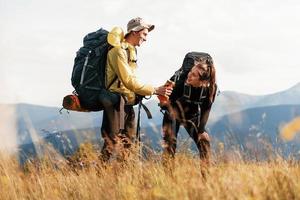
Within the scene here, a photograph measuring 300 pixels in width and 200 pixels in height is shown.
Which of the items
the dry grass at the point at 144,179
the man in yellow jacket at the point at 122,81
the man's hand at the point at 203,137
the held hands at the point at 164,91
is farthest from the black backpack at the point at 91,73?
the man's hand at the point at 203,137

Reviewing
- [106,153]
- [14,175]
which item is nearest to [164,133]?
[106,153]

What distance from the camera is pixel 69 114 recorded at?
694 cm

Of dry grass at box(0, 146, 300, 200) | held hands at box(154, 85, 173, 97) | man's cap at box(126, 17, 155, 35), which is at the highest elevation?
man's cap at box(126, 17, 155, 35)

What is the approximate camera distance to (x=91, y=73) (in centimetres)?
686

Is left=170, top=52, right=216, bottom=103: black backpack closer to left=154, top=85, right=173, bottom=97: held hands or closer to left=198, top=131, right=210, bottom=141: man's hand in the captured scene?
left=154, top=85, right=173, bottom=97: held hands

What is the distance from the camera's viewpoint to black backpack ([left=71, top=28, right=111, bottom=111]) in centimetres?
684

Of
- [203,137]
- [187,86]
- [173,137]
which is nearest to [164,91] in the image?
[187,86]

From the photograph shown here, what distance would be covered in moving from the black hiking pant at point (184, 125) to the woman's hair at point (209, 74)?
260 mm

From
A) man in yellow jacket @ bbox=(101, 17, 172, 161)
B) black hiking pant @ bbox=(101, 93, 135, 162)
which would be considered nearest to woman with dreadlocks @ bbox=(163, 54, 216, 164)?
man in yellow jacket @ bbox=(101, 17, 172, 161)

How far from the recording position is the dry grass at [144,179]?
480cm

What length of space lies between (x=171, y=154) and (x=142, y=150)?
378 mm

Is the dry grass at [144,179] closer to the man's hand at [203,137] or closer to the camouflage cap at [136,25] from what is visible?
the man's hand at [203,137]

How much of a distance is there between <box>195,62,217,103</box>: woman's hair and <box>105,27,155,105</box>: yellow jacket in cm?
56

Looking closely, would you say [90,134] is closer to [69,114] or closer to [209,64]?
[69,114]
